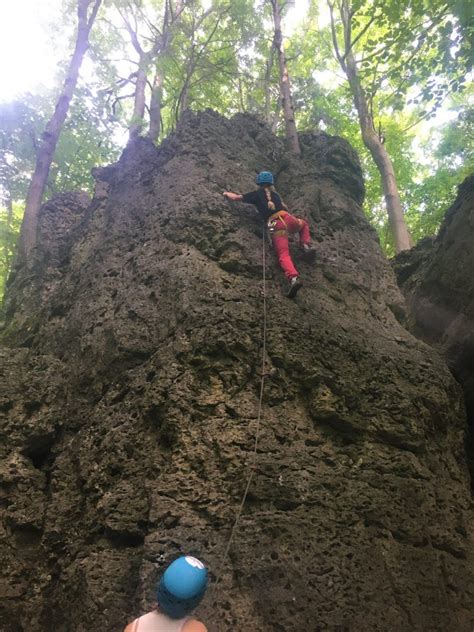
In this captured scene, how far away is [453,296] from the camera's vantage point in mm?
7320

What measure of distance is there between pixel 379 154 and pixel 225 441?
37.6ft

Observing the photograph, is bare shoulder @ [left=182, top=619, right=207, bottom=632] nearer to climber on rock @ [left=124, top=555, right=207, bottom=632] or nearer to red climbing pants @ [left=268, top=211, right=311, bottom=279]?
climber on rock @ [left=124, top=555, right=207, bottom=632]

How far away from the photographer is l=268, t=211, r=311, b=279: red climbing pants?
6.32m

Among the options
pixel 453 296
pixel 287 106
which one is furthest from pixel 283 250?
pixel 287 106

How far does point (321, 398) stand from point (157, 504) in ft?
6.88

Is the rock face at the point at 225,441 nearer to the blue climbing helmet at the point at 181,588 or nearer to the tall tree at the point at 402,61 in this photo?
the blue climbing helmet at the point at 181,588

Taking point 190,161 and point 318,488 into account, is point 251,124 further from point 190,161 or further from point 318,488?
point 318,488

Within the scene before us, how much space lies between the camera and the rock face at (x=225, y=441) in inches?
147

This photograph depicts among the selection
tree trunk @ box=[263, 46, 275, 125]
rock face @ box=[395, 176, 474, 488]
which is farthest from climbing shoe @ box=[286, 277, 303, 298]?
tree trunk @ box=[263, 46, 275, 125]

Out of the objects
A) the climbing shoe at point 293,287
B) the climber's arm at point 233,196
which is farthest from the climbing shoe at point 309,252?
the climber's arm at point 233,196

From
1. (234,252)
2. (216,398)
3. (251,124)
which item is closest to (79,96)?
(251,124)

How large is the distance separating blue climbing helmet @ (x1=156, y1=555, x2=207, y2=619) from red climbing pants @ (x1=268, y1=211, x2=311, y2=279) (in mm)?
4107

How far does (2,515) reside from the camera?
4.50 m

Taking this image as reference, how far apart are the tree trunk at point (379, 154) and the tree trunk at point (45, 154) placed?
26.6 feet
